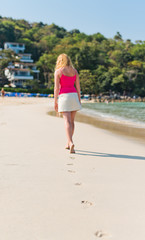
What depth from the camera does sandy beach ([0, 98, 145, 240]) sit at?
6.17 feet

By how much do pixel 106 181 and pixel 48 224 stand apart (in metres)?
1.21

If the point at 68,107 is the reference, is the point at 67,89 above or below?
above

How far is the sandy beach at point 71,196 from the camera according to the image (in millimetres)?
1881

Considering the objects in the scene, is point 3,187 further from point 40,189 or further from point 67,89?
point 67,89

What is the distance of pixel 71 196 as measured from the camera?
251cm

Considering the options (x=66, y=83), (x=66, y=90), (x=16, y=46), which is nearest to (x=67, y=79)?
(x=66, y=83)

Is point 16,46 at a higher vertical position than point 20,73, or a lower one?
higher

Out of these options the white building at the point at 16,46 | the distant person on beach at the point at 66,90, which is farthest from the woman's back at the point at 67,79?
the white building at the point at 16,46

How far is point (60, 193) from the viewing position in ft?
8.48

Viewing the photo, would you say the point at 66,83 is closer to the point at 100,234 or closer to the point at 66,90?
the point at 66,90

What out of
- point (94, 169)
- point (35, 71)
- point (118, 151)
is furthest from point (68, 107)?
point (35, 71)

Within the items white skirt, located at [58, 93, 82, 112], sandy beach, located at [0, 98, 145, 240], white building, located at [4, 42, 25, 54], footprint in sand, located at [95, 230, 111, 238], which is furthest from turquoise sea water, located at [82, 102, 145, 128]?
white building, located at [4, 42, 25, 54]

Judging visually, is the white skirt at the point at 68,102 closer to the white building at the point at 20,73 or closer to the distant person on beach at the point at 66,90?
the distant person on beach at the point at 66,90

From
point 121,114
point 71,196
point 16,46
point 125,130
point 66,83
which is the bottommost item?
point 121,114
